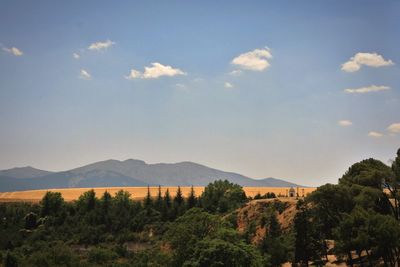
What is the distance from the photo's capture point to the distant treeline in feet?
165

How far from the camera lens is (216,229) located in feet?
183

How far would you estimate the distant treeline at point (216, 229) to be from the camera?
50.3 metres

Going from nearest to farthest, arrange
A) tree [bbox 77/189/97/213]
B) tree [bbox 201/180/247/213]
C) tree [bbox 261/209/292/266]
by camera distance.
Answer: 1. tree [bbox 261/209/292/266]
2. tree [bbox 201/180/247/213]
3. tree [bbox 77/189/97/213]

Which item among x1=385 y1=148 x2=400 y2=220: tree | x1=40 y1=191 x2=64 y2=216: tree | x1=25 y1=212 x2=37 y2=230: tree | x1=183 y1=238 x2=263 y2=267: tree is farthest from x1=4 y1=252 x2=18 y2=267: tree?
x1=40 y1=191 x2=64 y2=216: tree

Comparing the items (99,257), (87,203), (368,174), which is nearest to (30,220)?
(87,203)

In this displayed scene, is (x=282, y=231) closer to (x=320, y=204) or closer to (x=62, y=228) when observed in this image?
(x=320, y=204)

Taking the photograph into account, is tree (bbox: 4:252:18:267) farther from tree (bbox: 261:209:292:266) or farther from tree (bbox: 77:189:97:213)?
tree (bbox: 77:189:97:213)

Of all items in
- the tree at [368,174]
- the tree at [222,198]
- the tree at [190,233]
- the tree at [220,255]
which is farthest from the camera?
the tree at [222,198]

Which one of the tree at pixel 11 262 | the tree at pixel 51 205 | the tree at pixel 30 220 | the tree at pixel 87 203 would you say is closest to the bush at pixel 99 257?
the tree at pixel 11 262

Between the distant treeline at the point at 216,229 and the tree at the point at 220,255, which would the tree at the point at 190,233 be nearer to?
the distant treeline at the point at 216,229

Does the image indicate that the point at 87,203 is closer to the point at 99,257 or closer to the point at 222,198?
the point at 222,198

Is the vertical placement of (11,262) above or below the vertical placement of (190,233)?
below

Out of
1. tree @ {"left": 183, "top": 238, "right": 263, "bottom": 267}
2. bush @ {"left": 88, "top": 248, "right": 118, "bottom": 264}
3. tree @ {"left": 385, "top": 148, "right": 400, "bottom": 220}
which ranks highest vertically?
tree @ {"left": 385, "top": 148, "right": 400, "bottom": 220}

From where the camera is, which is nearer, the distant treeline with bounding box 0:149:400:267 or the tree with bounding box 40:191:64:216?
the distant treeline with bounding box 0:149:400:267
